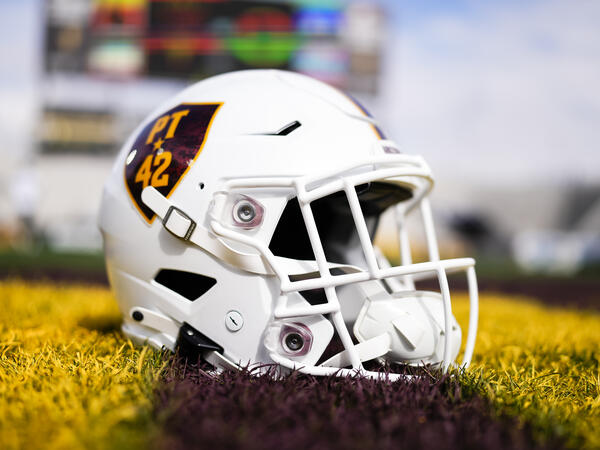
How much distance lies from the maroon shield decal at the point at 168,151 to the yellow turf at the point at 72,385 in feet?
1.66

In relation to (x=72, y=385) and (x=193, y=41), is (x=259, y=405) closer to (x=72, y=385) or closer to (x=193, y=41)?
(x=72, y=385)

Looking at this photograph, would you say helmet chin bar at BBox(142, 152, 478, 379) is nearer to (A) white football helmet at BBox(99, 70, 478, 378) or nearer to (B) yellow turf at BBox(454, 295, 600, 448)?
(A) white football helmet at BBox(99, 70, 478, 378)

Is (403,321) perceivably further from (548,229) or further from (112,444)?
(548,229)

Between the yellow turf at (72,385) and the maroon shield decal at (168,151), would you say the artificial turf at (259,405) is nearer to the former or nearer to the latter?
the yellow turf at (72,385)

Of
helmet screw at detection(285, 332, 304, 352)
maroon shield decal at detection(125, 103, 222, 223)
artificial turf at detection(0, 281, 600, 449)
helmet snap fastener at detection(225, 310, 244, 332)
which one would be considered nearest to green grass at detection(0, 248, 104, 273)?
maroon shield decal at detection(125, 103, 222, 223)

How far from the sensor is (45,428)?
1.24 metres

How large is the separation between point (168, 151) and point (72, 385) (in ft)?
2.55

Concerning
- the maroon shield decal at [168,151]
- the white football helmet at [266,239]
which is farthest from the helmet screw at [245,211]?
the maroon shield decal at [168,151]

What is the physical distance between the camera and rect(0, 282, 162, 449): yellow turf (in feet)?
3.95

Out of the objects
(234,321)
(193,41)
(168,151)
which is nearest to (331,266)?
(234,321)

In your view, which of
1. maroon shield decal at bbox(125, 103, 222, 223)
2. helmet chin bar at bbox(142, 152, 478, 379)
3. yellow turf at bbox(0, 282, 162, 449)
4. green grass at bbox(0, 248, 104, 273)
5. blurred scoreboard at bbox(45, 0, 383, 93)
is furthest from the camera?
blurred scoreboard at bbox(45, 0, 383, 93)

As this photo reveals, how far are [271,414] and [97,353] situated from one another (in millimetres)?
857

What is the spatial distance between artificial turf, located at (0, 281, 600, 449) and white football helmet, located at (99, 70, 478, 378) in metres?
0.12

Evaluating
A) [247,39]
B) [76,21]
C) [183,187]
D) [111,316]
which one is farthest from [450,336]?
[76,21]
